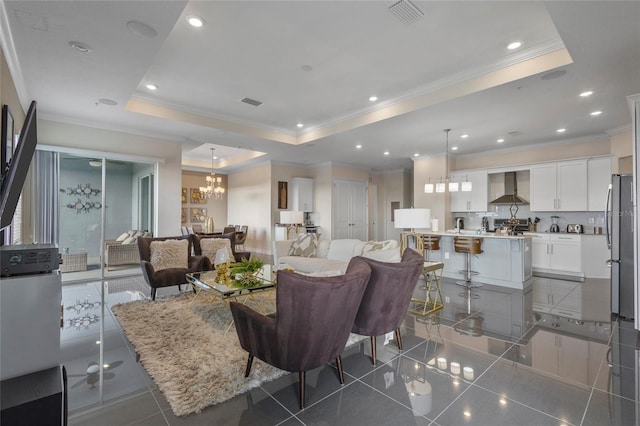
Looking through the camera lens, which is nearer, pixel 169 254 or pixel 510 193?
pixel 169 254

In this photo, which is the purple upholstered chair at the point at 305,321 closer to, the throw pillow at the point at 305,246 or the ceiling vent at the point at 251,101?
the throw pillow at the point at 305,246

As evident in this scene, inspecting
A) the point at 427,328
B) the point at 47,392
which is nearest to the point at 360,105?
the point at 427,328

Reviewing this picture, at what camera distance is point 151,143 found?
20.2ft

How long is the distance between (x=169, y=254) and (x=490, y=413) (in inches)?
178

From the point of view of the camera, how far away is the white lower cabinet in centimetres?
608

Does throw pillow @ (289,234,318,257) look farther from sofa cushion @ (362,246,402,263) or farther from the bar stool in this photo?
the bar stool

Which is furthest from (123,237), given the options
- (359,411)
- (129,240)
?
(359,411)

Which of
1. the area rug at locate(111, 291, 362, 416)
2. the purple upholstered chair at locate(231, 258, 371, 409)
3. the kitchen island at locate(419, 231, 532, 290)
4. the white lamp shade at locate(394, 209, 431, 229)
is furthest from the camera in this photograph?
the kitchen island at locate(419, 231, 532, 290)

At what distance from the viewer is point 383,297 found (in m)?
2.54

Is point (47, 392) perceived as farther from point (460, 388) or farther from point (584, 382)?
point (584, 382)

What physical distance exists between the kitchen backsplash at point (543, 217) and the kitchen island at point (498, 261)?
198 centimetres

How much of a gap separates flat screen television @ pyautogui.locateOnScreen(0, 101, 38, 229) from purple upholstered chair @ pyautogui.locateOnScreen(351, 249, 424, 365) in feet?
8.70

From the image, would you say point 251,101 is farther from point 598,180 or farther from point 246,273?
point 598,180

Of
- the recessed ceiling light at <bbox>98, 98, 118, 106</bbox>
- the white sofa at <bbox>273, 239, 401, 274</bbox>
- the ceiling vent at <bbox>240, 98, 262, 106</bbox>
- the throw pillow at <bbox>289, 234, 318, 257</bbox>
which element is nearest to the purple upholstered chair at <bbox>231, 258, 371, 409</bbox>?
the white sofa at <bbox>273, 239, 401, 274</bbox>
